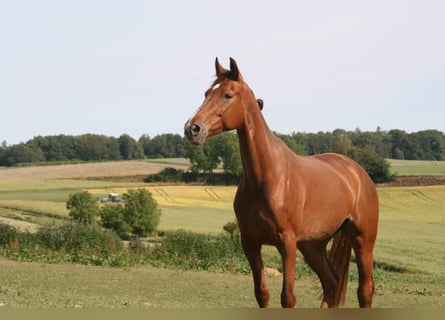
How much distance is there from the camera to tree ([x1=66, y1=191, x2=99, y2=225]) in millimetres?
44469

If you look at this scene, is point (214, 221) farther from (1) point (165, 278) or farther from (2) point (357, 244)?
(2) point (357, 244)

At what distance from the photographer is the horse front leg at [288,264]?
Answer: 4.82m

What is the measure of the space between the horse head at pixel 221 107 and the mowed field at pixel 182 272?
4.08 meters

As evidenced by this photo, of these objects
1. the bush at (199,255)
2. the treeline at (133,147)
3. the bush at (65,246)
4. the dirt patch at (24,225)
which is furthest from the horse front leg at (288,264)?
the treeline at (133,147)

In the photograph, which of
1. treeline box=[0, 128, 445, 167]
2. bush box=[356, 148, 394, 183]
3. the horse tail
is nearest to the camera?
the horse tail

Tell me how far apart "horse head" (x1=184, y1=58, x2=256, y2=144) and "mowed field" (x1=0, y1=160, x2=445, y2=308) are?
4.08 metres

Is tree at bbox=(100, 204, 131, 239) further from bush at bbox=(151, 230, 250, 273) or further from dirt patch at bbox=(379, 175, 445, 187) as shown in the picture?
dirt patch at bbox=(379, 175, 445, 187)

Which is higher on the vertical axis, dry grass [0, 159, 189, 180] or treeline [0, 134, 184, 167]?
treeline [0, 134, 184, 167]

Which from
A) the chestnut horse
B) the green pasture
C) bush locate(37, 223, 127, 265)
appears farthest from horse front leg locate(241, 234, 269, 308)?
the green pasture

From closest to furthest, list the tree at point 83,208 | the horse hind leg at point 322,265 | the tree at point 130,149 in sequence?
the horse hind leg at point 322,265 → the tree at point 83,208 → the tree at point 130,149

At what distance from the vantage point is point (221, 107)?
4816 mm

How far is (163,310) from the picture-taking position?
1.68 m

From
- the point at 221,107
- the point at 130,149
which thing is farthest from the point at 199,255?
the point at 130,149

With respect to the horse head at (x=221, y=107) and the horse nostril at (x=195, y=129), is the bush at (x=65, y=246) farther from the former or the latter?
the horse nostril at (x=195, y=129)
